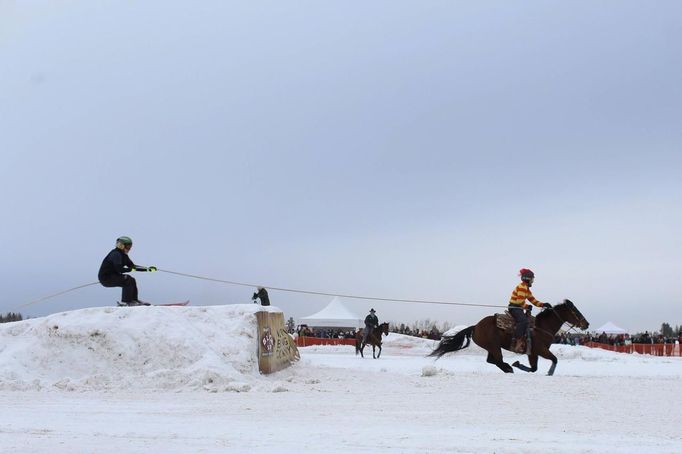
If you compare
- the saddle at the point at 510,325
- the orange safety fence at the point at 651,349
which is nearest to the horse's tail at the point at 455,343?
the saddle at the point at 510,325

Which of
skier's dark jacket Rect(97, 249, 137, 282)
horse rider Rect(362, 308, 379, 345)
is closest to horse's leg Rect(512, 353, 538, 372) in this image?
skier's dark jacket Rect(97, 249, 137, 282)

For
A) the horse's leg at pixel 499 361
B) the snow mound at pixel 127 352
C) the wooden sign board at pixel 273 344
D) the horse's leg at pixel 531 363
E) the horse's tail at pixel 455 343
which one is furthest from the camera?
the horse's tail at pixel 455 343

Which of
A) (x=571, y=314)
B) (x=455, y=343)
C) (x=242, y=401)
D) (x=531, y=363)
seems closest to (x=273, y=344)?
(x=455, y=343)

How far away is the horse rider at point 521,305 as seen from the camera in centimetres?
1591

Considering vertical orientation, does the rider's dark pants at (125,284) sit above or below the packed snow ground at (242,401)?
above

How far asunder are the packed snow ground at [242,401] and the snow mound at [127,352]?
0.03 m

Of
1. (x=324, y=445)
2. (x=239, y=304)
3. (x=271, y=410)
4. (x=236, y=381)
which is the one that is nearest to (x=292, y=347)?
(x=239, y=304)

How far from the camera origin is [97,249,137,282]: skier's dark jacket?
554 inches

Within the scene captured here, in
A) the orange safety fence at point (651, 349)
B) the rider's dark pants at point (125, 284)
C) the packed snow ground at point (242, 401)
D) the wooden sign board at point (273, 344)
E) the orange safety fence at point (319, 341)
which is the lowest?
the orange safety fence at point (319, 341)

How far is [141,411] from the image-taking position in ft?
29.5

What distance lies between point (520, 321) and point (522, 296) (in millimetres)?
570

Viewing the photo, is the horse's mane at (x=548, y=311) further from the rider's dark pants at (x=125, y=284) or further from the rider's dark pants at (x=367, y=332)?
the rider's dark pants at (x=367, y=332)

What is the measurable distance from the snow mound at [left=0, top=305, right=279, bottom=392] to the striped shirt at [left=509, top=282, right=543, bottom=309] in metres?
5.96

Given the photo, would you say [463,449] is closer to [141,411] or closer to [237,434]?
[237,434]
